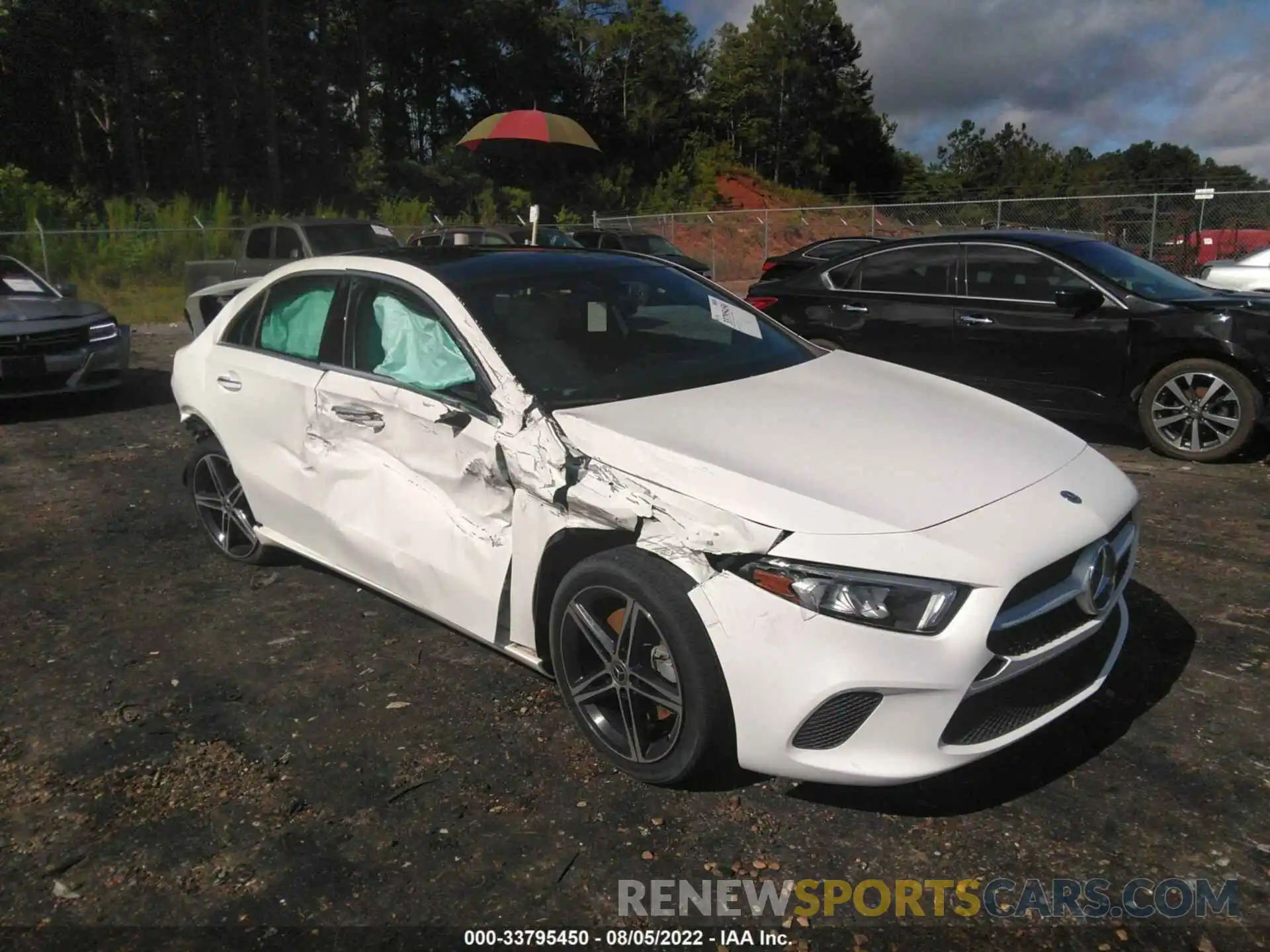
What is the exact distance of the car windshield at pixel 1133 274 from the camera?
6802 millimetres

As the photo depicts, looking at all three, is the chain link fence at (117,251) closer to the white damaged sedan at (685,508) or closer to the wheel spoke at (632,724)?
the white damaged sedan at (685,508)

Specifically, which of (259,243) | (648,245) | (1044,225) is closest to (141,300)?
(259,243)

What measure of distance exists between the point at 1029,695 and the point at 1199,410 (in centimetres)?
468

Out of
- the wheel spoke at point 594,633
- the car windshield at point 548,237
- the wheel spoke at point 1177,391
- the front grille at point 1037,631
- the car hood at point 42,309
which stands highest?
the car windshield at point 548,237

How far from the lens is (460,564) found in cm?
335

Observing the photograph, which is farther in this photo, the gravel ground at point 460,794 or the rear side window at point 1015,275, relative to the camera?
the rear side window at point 1015,275

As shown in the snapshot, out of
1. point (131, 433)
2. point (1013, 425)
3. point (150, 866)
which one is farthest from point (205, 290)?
point (1013, 425)

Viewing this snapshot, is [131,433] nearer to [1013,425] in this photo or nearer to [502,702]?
[502,702]

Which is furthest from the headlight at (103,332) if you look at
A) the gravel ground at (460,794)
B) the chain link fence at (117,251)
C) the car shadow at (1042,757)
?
the chain link fence at (117,251)

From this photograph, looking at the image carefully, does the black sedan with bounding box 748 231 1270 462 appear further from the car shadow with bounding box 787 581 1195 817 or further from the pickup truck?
the pickup truck

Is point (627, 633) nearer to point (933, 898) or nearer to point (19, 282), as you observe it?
point (933, 898)

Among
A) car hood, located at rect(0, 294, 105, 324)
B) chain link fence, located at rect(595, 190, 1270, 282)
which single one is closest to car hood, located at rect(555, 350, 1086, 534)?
car hood, located at rect(0, 294, 105, 324)

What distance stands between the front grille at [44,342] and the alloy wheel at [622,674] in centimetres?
736

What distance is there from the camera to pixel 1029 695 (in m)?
2.76
